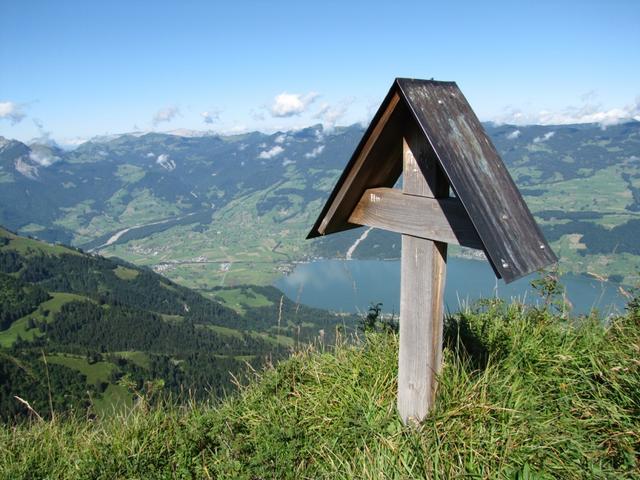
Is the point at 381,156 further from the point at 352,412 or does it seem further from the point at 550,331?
the point at 550,331

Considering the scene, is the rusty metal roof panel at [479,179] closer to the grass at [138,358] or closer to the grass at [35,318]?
the grass at [138,358]

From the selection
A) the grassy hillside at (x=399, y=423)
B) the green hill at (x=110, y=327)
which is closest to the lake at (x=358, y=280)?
the green hill at (x=110, y=327)

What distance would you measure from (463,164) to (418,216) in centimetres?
55

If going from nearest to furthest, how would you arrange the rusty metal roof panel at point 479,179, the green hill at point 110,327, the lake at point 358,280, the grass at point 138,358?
the rusty metal roof panel at point 479,179 < the green hill at point 110,327 < the grass at point 138,358 < the lake at point 358,280

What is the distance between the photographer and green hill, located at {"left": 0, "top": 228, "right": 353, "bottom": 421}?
67.8m

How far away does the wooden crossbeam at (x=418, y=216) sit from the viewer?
11.1ft

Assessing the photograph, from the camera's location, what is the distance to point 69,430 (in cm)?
513

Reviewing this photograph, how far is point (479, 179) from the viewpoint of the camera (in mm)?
3359

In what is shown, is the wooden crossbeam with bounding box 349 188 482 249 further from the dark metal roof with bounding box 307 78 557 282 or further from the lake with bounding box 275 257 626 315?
the lake with bounding box 275 257 626 315

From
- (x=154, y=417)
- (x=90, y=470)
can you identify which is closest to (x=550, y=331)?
(x=154, y=417)

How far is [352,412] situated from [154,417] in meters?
2.06

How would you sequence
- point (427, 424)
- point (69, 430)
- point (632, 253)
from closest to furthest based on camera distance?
point (427, 424) < point (69, 430) < point (632, 253)

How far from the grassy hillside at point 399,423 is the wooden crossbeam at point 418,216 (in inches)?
46.7

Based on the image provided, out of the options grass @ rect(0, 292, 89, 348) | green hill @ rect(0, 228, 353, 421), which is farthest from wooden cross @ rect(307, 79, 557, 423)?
grass @ rect(0, 292, 89, 348)
